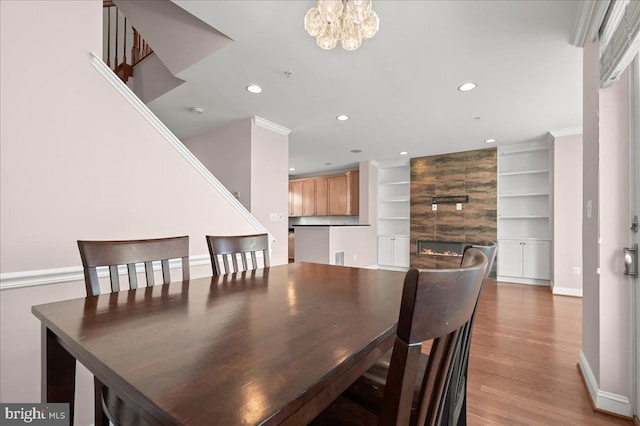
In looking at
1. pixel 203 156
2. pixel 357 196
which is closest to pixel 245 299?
pixel 203 156

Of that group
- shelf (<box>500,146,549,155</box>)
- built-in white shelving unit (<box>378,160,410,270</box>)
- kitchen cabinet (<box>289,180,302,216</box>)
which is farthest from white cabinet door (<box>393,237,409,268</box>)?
kitchen cabinet (<box>289,180,302,216</box>)

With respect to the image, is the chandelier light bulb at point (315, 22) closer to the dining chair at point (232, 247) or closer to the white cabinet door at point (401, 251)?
the dining chair at point (232, 247)

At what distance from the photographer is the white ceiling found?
1.96 metres

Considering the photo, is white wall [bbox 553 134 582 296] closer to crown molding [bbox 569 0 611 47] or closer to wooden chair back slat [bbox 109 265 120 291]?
crown molding [bbox 569 0 611 47]

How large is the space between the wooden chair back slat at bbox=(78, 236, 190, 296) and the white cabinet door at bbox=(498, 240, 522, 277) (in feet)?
18.5

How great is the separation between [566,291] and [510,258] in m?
1.04

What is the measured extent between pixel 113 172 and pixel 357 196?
5798 mm

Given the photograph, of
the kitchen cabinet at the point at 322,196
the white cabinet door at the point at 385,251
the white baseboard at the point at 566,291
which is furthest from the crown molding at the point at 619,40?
the kitchen cabinet at the point at 322,196

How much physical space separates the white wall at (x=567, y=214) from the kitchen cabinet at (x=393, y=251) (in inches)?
103

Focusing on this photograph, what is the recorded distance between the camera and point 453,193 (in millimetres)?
5758

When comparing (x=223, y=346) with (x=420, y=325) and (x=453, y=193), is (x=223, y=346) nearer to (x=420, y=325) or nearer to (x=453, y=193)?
(x=420, y=325)

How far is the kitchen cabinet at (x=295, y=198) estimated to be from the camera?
8.30 metres

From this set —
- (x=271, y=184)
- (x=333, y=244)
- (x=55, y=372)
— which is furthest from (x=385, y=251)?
(x=55, y=372)

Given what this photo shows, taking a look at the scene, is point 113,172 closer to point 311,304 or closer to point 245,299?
point 245,299
